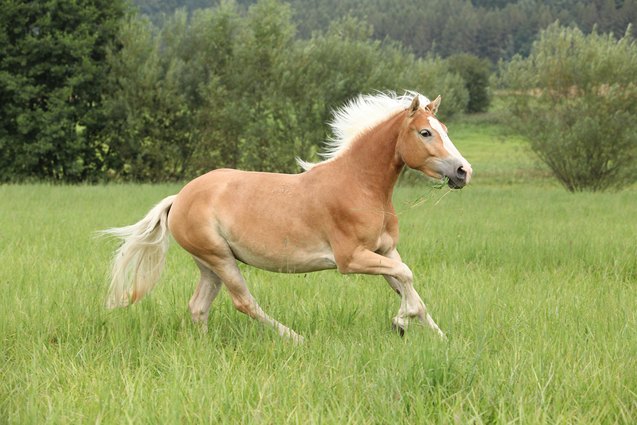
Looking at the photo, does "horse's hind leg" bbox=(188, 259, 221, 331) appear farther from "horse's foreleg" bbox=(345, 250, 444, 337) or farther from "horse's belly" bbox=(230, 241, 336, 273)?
"horse's foreleg" bbox=(345, 250, 444, 337)

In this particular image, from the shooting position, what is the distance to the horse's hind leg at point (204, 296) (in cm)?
612

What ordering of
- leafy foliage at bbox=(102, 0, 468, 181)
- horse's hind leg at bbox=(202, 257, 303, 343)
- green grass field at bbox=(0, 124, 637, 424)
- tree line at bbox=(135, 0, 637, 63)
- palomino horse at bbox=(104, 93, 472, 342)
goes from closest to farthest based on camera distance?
green grass field at bbox=(0, 124, 637, 424), palomino horse at bbox=(104, 93, 472, 342), horse's hind leg at bbox=(202, 257, 303, 343), leafy foliage at bbox=(102, 0, 468, 181), tree line at bbox=(135, 0, 637, 63)

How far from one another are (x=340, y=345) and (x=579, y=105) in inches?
932

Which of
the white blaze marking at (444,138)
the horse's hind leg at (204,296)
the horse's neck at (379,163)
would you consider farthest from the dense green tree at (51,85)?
the white blaze marking at (444,138)

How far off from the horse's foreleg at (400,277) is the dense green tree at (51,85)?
75.5 ft

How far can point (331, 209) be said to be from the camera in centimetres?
574

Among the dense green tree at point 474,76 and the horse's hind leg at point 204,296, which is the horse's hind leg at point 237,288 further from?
the dense green tree at point 474,76

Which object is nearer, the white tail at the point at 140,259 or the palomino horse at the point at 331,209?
the palomino horse at the point at 331,209

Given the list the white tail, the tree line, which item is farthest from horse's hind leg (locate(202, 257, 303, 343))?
the tree line

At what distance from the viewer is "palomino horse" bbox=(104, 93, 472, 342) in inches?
219

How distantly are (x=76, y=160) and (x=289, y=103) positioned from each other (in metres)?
7.73

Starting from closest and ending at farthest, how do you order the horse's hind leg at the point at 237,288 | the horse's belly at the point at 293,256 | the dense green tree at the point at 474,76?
1. the horse's belly at the point at 293,256
2. the horse's hind leg at the point at 237,288
3. the dense green tree at the point at 474,76

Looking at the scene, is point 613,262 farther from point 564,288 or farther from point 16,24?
point 16,24

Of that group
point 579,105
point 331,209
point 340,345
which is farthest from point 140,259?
point 579,105
